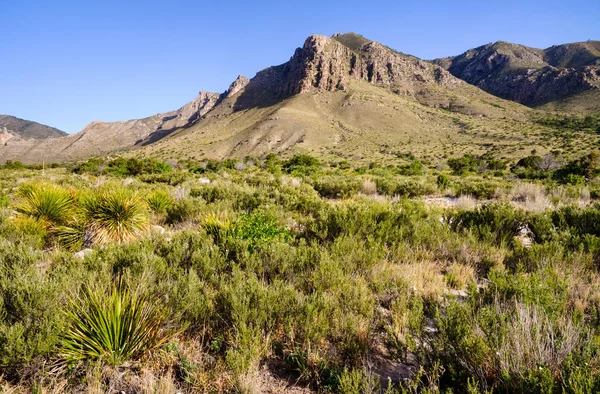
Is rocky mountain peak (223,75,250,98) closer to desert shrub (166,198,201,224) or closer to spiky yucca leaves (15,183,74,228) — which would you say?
desert shrub (166,198,201,224)

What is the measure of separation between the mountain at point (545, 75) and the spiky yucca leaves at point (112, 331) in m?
147

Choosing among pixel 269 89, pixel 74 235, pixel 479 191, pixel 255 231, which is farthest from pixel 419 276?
pixel 269 89

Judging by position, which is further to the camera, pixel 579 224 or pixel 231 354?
pixel 579 224

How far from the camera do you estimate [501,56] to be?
188 meters

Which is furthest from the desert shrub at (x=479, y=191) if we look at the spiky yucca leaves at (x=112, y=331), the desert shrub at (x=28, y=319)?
the desert shrub at (x=28, y=319)

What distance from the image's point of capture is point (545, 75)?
146375mm

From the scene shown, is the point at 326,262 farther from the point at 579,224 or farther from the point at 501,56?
the point at 501,56

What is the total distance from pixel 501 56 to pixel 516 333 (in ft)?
801

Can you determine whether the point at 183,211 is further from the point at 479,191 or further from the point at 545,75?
the point at 545,75

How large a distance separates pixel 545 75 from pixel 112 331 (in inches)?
7900

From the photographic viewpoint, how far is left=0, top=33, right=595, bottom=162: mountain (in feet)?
235

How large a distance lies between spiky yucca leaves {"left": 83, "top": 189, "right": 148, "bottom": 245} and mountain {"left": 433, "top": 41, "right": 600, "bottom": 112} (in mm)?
146191

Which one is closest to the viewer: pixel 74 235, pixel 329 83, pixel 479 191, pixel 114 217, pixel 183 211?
pixel 74 235

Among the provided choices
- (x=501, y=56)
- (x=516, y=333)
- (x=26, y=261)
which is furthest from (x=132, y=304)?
(x=501, y=56)
